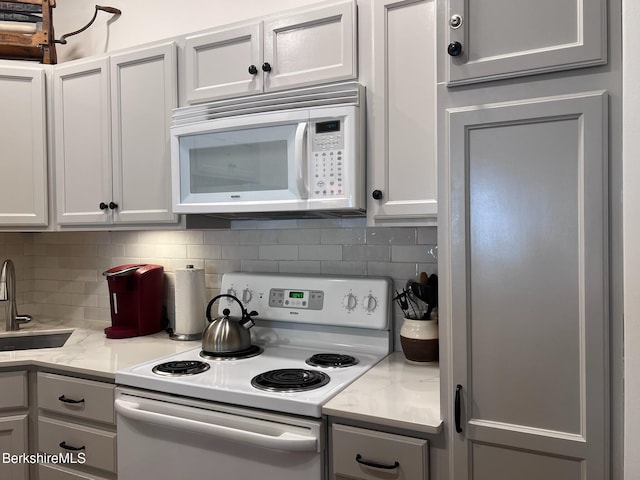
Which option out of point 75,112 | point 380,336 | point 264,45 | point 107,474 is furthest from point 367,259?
point 75,112

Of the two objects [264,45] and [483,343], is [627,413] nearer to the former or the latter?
[483,343]

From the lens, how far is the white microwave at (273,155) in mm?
1772

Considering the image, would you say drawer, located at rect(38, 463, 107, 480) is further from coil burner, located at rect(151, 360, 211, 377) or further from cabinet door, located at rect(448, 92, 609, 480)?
cabinet door, located at rect(448, 92, 609, 480)

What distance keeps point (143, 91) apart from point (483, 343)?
5.86ft

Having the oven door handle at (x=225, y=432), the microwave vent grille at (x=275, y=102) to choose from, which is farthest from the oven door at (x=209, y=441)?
the microwave vent grille at (x=275, y=102)

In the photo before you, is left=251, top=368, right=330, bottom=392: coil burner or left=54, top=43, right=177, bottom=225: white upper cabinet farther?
left=54, top=43, right=177, bottom=225: white upper cabinet

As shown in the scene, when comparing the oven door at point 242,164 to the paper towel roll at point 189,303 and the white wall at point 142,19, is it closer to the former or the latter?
the paper towel roll at point 189,303

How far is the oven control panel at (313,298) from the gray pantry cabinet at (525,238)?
2.26ft

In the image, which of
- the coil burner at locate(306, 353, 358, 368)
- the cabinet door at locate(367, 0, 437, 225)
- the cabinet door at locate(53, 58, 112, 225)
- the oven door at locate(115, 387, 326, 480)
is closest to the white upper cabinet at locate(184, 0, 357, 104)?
the cabinet door at locate(367, 0, 437, 225)

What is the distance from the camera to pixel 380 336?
2.09 meters

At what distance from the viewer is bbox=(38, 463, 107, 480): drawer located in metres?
2.00

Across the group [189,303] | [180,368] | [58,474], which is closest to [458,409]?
[180,368]

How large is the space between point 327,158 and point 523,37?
742 millimetres

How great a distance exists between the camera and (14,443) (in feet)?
6.97
